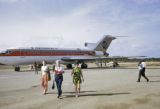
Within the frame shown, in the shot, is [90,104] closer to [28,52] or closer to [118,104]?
[118,104]

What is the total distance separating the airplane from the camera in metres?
43.6

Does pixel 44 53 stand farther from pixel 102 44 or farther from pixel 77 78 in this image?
pixel 77 78

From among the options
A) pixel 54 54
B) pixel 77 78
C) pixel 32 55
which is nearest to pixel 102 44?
pixel 54 54

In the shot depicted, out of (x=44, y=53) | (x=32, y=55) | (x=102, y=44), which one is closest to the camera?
(x=32, y=55)

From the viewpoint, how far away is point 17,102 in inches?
488

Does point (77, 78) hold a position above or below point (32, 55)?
below

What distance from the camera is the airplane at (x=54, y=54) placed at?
4360 cm

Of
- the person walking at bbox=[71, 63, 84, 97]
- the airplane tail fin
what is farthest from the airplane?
the person walking at bbox=[71, 63, 84, 97]

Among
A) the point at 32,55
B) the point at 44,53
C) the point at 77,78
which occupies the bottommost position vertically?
the point at 77,78

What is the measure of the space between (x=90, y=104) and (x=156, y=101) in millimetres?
2637

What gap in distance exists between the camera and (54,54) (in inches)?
1973

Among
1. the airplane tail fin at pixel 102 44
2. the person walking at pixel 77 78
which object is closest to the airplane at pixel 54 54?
the airplane tail fin at pixel 102 44

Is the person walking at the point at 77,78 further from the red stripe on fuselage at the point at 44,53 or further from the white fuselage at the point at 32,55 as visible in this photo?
the red stripe on fuselage at the point at 44,53

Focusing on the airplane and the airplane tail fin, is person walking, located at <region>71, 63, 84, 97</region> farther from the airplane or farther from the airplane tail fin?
the airplane tail fin
